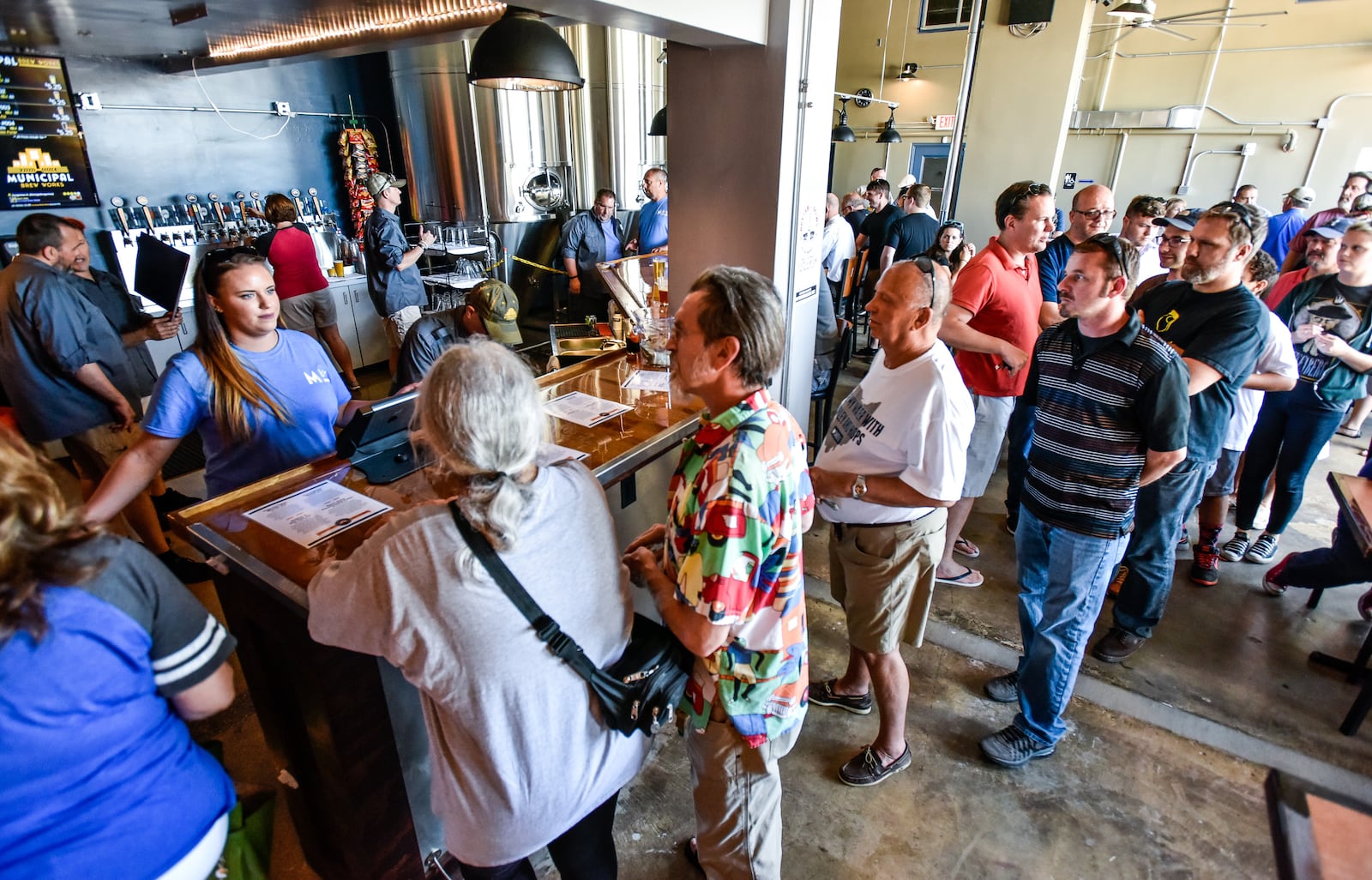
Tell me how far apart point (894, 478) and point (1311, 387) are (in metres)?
2.92

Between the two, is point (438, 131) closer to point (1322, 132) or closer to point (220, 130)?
point (220, 130)

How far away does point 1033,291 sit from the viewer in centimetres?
310

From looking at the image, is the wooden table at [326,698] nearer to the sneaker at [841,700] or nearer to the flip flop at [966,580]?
the sneaker at [841,700]

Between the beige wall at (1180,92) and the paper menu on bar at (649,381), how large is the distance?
877cm

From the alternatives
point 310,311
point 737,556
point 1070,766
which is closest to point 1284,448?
point 1070,766

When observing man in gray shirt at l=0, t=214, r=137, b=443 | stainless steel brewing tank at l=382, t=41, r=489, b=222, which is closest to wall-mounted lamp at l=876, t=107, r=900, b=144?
stainless steel brewing tank at l=382, t=41, r=489, b=222

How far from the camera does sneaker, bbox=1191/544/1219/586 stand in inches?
133

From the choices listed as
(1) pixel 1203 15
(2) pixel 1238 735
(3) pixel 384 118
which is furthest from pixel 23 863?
(1) pixel 1203 15

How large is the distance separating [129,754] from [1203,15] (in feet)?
42.7

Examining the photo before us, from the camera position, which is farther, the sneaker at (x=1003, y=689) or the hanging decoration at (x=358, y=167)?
the hanging decoration at (x=358, y=167)

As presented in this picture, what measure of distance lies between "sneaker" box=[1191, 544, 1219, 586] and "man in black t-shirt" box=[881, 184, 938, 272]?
3367mm

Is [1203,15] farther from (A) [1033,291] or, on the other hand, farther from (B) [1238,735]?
(B) [1238,735]

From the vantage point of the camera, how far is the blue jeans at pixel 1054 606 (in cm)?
207

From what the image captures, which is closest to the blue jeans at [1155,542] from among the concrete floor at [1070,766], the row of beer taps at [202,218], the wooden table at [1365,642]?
the concrete floor at [1070,766]
